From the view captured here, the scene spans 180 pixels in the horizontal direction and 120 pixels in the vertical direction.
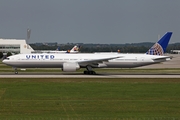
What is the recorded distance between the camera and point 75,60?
2219 inches

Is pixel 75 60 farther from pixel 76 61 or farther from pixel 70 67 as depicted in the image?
pixel 70 67

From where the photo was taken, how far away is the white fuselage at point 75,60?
5522 cm

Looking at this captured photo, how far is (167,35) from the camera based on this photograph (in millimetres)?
60094
